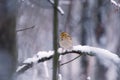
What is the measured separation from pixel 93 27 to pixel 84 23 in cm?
9

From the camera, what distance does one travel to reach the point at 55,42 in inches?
26.4

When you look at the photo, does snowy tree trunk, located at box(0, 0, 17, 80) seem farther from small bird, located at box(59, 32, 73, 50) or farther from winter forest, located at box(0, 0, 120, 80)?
small bird, located at box(59, 32, 73, 50)

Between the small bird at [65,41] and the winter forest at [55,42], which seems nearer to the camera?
the winter forest at [55,42]

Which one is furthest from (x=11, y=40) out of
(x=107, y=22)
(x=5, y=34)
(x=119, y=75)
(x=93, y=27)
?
(x=107, y=22)

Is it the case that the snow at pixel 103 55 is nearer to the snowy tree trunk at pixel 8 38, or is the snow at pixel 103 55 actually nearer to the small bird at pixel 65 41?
the small bird at pixel 65 41

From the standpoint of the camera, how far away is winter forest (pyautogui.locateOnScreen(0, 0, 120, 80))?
87cm

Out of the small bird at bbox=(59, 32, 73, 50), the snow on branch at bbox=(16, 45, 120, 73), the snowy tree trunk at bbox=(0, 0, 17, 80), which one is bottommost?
the snow on branch at bbox=(16, 45, 120, 73)

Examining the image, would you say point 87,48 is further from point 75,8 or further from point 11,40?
point 75,8

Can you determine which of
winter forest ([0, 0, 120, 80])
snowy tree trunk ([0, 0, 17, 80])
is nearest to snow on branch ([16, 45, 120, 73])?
winter forest ([0, 0, 120, 80])

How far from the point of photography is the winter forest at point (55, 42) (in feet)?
2.85

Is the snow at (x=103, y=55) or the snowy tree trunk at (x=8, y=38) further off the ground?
the snowy tree trunk at (x=8, y=38)

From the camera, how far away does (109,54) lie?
5.45 ft

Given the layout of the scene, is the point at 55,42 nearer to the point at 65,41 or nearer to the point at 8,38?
the point at 8,38

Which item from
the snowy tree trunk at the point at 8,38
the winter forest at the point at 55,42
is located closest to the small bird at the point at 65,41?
the winter forest at the point at 55,42
